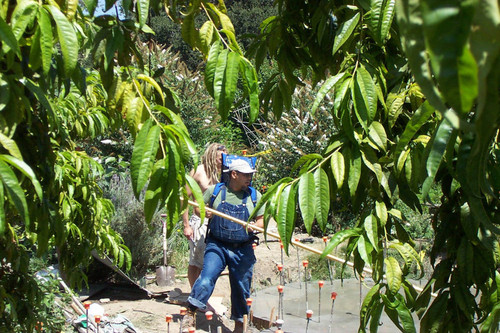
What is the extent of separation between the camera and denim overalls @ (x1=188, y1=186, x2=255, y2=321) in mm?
4922

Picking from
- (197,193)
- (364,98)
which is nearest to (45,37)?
(197,193)

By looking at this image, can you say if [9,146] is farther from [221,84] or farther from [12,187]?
[221,84]

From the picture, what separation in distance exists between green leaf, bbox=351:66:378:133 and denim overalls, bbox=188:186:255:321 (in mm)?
3488

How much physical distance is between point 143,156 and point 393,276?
2.61 ft

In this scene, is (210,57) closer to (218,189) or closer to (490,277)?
(490,277)

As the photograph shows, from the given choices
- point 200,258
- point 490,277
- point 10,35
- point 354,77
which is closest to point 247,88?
point 354,77

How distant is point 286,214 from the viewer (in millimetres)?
1451

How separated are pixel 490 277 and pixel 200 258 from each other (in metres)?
4.26

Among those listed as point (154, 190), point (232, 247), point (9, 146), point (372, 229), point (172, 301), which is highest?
point (9, 146)

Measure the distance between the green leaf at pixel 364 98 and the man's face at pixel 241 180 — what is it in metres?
3.42

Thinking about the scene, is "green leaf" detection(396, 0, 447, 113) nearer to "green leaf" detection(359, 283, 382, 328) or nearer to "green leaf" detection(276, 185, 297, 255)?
"green leaf" detection(276, 185, 297, 255)

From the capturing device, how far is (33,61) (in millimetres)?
1213

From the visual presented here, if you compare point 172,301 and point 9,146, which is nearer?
point 9,146

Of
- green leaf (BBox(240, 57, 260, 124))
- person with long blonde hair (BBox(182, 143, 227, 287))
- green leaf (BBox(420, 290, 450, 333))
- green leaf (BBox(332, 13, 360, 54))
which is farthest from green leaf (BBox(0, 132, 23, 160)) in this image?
person with long blonde hair (BBox(182, 143, 227, 287))
